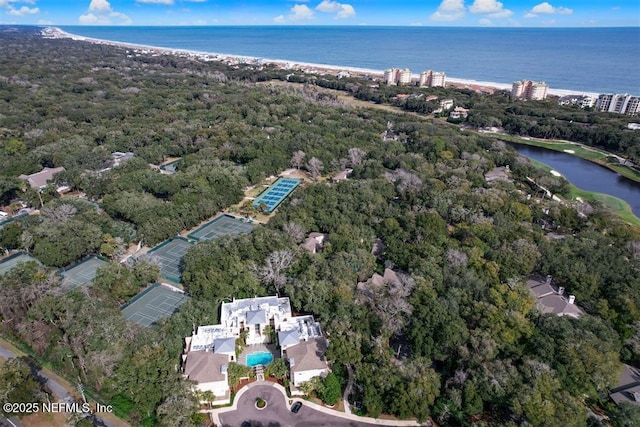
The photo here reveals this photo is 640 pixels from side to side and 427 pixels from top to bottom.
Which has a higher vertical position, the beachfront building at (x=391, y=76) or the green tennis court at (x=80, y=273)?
the beachfront building at (x=391, y=76)

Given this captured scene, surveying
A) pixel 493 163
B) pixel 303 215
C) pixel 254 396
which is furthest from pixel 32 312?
pixel 493 163

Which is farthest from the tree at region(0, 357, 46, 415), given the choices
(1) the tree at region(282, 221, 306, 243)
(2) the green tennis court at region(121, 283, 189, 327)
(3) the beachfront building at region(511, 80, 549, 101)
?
(3) the beachfront building at region(511, 80, 549, 101)

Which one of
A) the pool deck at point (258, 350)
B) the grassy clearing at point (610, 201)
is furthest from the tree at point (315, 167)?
the grassy clearing at point (610, 201)

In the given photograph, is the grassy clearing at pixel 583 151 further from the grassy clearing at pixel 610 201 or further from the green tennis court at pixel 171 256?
the green tennis court at pixel 171 256

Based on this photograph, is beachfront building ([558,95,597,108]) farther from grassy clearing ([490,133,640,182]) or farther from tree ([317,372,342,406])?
tree ([317,372,342,406])

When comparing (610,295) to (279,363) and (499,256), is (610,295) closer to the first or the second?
(499,256)

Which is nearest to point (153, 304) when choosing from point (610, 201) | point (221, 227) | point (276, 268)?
point (276, 268)
